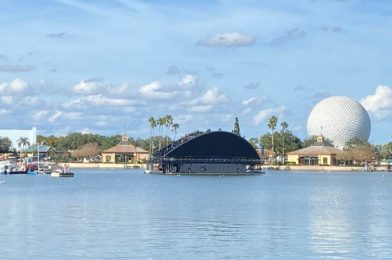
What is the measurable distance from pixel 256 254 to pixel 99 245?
7.81m

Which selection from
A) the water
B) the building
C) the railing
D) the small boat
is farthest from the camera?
the railing

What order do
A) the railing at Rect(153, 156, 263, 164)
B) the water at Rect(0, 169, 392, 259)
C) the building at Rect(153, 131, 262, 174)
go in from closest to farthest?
the water at Rect(0, 169, 392, 259) → the building at Rect(153, 131, 262, 174) → the railing at Rect(153, 156, 263, 164)

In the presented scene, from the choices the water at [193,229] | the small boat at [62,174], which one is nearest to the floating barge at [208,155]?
the small boat at [62,174]

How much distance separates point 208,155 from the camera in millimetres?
183375

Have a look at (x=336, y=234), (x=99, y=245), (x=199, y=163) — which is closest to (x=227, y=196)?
(x=336, y=234)

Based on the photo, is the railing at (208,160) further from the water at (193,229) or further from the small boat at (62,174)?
the water at (193,229)

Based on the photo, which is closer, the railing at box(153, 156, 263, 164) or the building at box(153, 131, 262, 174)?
the building at box(153, 131, 262, 174)

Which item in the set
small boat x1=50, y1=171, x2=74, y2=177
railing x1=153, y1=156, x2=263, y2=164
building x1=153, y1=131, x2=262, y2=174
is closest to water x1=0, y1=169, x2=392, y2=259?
small boat x1=50, y1=171, x2=74, y2=177

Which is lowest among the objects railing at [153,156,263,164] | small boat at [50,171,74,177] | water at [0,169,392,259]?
water at [0,169,392,259]

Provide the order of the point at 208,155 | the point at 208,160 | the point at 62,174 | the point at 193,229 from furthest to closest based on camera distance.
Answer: the point at 208,160, the point at 208,155, the point at 62,174, the point at 193,229

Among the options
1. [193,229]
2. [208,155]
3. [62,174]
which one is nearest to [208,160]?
[208,155]

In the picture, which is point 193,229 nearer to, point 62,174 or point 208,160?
point 62,174

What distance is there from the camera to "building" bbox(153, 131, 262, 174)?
18175 centimetres

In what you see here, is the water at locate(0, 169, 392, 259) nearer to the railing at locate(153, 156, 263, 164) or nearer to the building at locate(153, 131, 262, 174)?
the building at locate(153, 131, 262, 174)
